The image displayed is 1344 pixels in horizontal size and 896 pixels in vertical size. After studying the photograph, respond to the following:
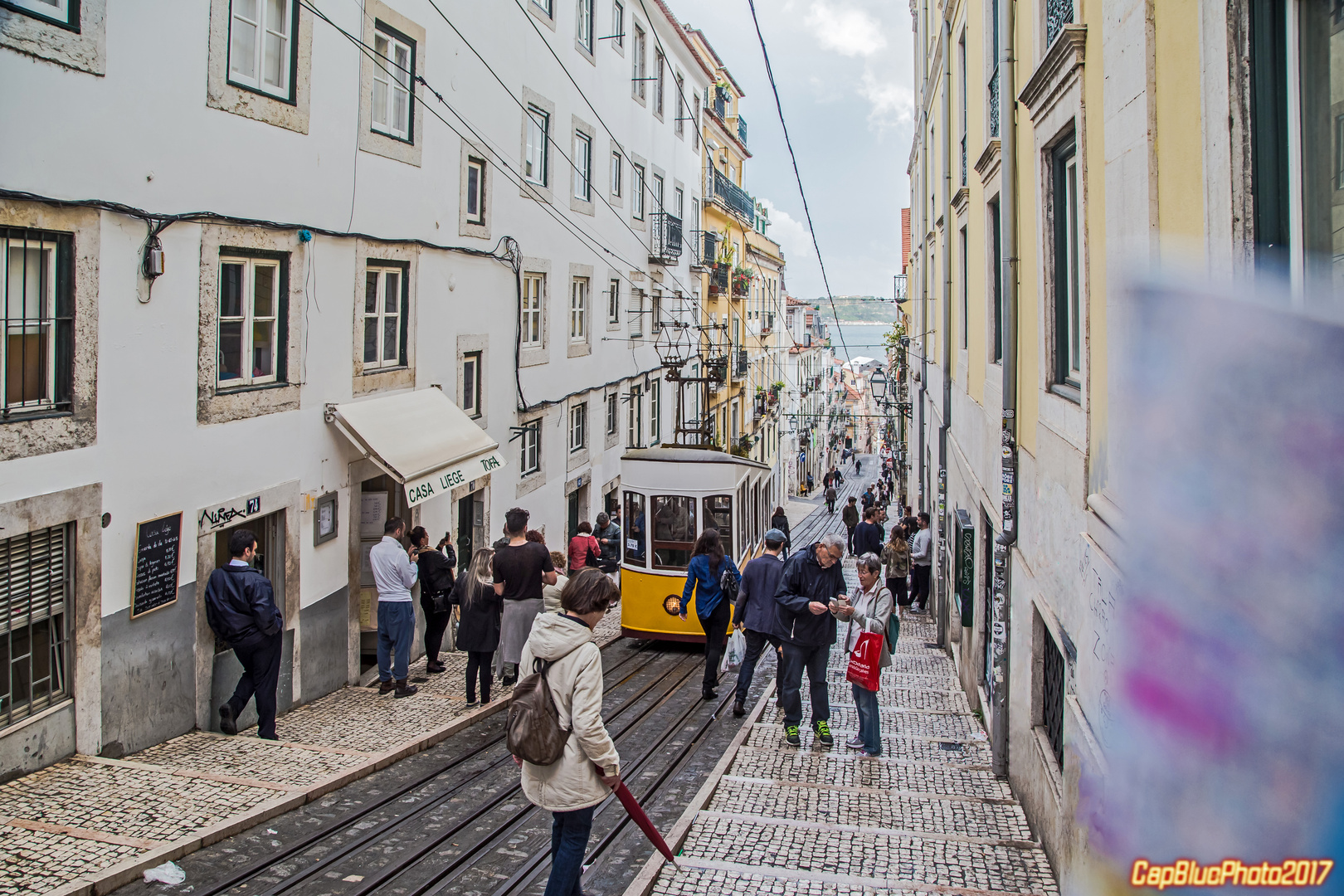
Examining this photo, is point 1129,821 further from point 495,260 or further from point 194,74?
point 495,260

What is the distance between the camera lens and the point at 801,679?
772 cm

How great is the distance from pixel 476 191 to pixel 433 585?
6.29 m

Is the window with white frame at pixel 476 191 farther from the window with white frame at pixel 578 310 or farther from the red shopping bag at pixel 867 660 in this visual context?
A: the red shopping bag at pixel 867 660

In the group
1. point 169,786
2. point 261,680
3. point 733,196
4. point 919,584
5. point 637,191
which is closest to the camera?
point 169,786

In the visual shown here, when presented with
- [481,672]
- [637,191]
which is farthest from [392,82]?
[637,191]

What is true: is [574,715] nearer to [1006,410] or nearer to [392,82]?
[1006,410]

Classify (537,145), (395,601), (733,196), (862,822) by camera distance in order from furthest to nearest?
(733,196) → (537,145) → (395,601) → (862,822)

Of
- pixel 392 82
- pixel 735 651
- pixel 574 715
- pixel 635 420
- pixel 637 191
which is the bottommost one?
pixel 735 651

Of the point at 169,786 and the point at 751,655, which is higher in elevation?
the point at 751,655

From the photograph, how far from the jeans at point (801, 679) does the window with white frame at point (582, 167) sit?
13030 mm

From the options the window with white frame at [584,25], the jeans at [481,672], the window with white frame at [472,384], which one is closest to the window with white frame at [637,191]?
the window with white frame at [584,25]

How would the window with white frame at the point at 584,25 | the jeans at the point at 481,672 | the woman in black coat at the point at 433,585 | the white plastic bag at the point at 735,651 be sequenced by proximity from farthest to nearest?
the window with white frame at the point at 584,25, the woman in black coat at the point at 433,585, the jeans at the point at 481,672, the white plastic bag at the point at 735,651

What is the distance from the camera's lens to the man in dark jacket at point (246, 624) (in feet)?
25.9

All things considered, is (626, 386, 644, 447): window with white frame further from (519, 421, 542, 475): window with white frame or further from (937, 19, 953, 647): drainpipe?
(937, 19, 953, 647): drainpipe
